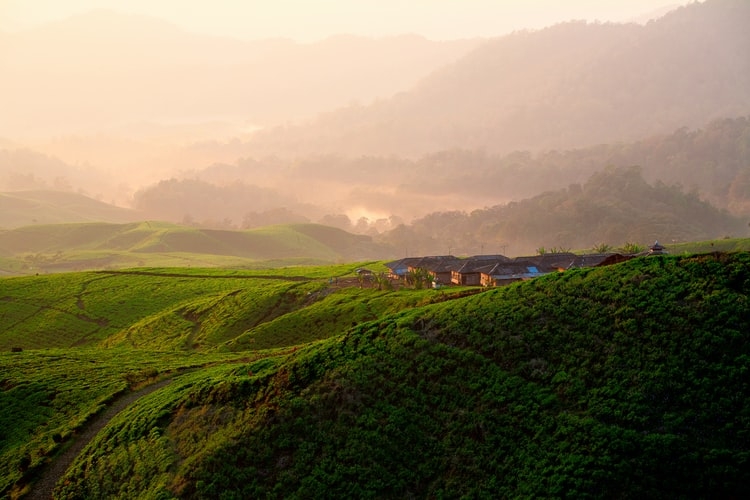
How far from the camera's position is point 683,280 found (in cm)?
4459

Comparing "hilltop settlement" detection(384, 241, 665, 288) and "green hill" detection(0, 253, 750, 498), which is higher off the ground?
"hilltop settlement" detection(384, 241, 665, 288)

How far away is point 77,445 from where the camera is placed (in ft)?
168

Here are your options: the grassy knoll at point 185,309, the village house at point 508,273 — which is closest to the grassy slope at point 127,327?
the grassy knoll at point 185,309

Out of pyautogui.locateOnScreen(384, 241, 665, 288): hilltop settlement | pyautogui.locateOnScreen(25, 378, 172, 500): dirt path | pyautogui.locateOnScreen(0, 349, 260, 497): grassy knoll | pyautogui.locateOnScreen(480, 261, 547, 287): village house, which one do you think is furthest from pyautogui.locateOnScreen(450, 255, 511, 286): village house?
pyautogui.locateOnScreen(25, 378, 172, 500): dirt path

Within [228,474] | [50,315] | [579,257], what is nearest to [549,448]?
[228,474]

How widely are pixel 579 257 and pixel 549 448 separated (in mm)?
97998

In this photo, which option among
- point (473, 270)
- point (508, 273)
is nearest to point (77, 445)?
point (508, 273)

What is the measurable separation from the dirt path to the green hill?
139 centimetres

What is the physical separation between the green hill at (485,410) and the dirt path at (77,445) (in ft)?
4.56

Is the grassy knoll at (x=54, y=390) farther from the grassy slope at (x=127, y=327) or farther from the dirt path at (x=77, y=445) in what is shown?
the dirt path at (x=77, y=445)

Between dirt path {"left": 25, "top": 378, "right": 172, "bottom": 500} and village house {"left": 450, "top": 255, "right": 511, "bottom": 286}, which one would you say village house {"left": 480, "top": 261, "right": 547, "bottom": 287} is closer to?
village house {"left": 450, "top": 255, "right": 511, "bottom": 286}

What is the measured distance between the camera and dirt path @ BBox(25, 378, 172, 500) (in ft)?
149

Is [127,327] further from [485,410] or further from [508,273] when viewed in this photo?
[485,410]

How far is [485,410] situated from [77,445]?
1550 inches
